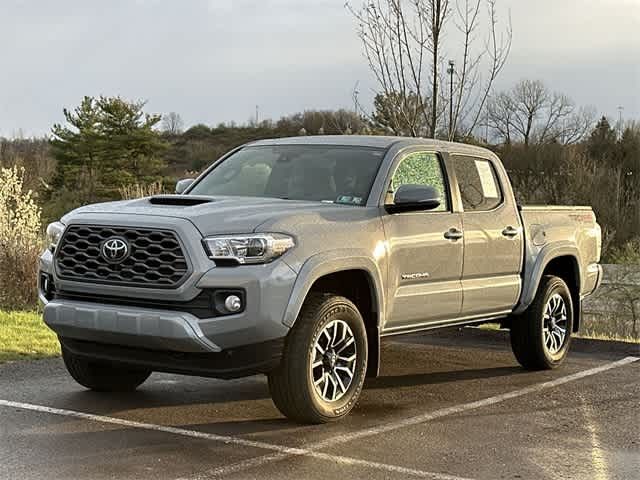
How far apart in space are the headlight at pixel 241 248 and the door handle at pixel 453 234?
2.02 meters

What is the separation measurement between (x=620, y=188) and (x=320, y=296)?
32629mm

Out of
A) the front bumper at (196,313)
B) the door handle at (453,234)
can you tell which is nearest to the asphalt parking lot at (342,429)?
the front bumper at (196,313)

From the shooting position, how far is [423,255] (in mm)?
7316

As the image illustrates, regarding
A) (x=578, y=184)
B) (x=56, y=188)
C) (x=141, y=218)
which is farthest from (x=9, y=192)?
(x=56, y=188)

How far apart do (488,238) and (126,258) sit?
328cm

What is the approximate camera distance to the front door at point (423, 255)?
7.08m

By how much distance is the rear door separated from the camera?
7902mm

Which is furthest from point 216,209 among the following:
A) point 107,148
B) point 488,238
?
point 107,148

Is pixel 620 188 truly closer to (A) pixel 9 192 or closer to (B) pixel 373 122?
(B) pixel 373 122

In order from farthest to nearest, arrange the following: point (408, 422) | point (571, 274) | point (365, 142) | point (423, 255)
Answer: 1. point (571, 274)
2. point (365, 142)
3. point (423, 255)
4. point (408, 422)

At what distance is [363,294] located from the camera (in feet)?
22.7

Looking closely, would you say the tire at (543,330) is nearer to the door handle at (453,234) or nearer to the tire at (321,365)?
the door handle at (453,234)

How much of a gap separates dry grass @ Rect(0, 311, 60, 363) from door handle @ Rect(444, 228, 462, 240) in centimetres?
402

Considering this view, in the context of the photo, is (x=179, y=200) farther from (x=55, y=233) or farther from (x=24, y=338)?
(x=24, y=338)
